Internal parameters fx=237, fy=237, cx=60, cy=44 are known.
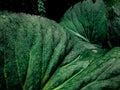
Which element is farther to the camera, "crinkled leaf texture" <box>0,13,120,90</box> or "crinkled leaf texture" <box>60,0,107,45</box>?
"crinkled leaf texture" <box>60,0,107,45</box>

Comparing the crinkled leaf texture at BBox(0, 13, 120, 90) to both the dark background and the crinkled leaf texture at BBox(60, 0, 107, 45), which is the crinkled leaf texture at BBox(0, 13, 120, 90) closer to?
the dark background

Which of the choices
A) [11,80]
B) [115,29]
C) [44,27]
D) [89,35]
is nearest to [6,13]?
[44,27]

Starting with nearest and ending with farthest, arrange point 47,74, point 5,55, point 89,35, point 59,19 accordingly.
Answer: point 5,55 → point 47,74 → point 89,35 → point 59,19

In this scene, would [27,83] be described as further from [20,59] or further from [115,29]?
[115,29]

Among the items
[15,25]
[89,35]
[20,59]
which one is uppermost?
[15,25]

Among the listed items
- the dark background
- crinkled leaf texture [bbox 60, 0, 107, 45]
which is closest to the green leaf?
crinkled leaf texture [bbox 60, 0, 107, 45]

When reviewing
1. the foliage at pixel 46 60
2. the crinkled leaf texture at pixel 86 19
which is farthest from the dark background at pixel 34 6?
the foliage at pixel 46 60

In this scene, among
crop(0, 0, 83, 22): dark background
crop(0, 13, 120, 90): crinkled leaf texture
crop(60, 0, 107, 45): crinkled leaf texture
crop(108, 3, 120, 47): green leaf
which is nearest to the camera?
crop(0, 13, 120, 90): crinkled leaf texture

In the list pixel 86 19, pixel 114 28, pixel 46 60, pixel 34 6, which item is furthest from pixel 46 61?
pixel 86 19
